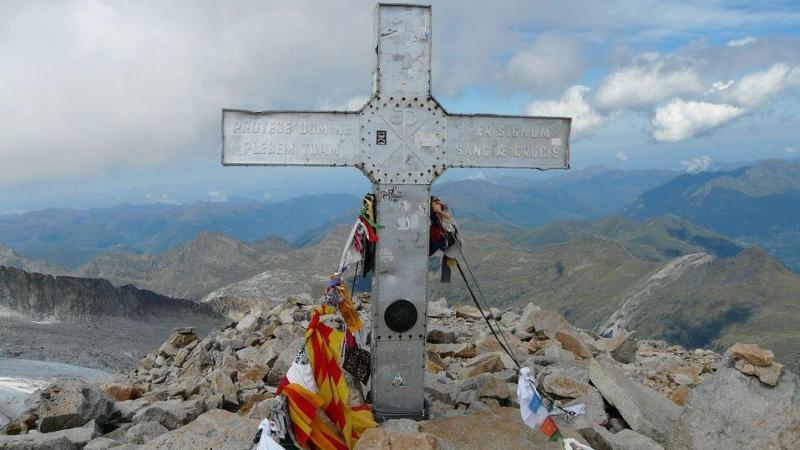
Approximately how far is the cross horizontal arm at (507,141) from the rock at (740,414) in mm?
3139

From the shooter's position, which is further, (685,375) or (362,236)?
(685,375)

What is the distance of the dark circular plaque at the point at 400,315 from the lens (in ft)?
25.5

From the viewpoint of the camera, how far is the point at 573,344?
12953 mm

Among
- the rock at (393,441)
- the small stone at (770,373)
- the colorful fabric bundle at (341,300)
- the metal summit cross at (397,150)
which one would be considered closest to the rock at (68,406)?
the colorful fabric bundle at (341,300)

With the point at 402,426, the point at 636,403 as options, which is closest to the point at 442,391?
the point at 402,426

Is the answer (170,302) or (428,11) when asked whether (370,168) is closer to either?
(428,11)

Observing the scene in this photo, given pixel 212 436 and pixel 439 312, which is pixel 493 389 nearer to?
pixel 212 436

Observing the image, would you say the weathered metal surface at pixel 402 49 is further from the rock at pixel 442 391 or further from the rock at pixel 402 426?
the rock at pixel 442 391

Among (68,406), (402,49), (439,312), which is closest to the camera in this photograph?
(402,49)

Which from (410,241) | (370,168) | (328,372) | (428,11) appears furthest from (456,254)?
(428,11)

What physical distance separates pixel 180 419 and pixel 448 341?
6.49 meters

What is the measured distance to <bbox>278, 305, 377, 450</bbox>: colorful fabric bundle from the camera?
649 cm

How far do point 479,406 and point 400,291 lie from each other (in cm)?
193

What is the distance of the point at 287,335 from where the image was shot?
42.7ft
